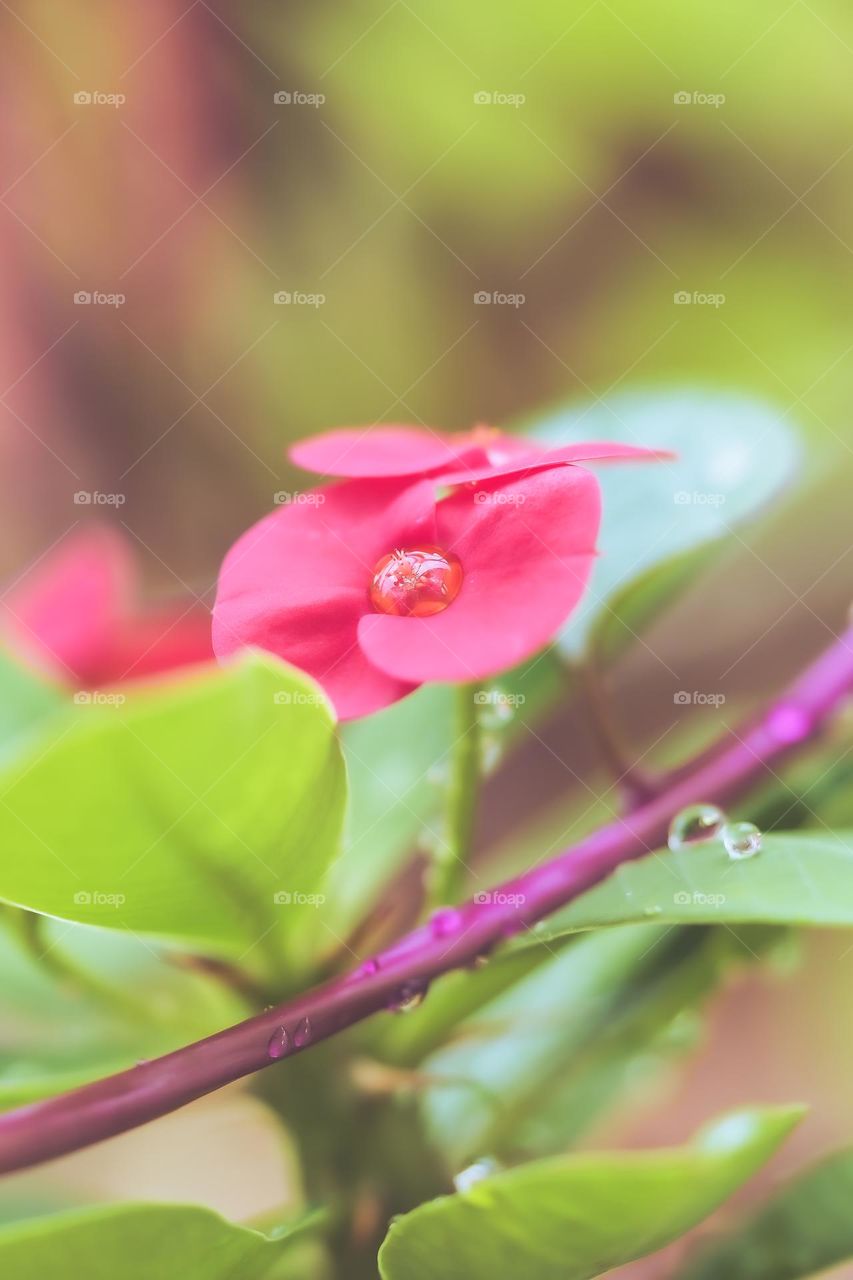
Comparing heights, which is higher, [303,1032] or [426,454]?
[426,454]

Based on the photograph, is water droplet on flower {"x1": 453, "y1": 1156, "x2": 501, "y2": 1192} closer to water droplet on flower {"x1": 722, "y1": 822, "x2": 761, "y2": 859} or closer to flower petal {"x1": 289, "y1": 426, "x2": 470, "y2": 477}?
water droplet on flower {"x1": 722, "y1": 822, "x2": 761, "y2": 859}

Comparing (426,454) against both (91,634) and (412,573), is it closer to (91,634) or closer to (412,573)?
(412,573)

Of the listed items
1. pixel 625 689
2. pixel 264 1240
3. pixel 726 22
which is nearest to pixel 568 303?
pixel 726 22

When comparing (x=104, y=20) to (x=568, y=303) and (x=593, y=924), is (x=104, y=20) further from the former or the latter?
(x=593, y=924)

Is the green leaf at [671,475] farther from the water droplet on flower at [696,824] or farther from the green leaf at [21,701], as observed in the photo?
the green leaf at [21,701]

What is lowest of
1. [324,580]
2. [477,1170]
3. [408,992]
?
[477,1170]

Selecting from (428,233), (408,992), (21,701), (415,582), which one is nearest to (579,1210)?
(408,992)

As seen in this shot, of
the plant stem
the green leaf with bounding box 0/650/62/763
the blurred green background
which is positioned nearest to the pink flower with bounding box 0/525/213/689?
the green leaf with bounding box 0/650/62/763
